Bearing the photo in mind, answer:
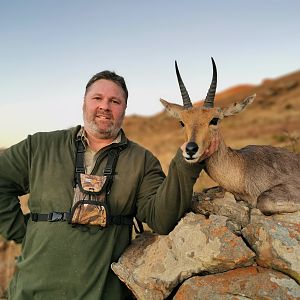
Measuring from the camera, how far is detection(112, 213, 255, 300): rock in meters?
Result: 4.97

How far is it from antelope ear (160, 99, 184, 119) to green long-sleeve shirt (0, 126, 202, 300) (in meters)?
0.78

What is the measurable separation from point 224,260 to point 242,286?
33cm

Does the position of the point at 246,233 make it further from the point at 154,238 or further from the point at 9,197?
the point at 9,197

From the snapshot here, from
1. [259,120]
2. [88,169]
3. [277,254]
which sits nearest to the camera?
[277,254]

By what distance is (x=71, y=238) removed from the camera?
5.82 metres

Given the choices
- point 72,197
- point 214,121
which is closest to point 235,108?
point 214,121

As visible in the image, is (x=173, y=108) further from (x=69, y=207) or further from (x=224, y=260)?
(x=224, y=260)

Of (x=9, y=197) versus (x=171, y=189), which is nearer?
(x=171, y=189)

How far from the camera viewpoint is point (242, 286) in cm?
487

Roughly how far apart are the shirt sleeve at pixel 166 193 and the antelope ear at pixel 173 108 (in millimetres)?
818

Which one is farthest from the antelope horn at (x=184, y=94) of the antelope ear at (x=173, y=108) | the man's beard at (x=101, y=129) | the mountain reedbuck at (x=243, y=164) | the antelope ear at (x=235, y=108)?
the man's beard at (x=101, y=129)

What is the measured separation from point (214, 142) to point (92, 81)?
2.21m

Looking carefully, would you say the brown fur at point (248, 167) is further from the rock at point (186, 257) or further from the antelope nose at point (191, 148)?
the rock at point (186, 257)

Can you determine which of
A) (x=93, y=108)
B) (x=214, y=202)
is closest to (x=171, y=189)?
(x=214, y=202)
